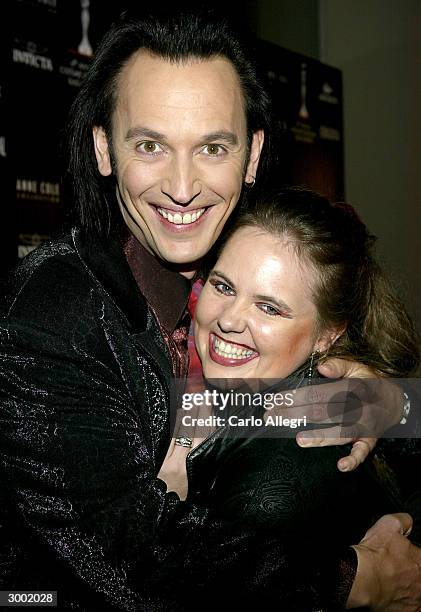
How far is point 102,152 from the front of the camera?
153 cm

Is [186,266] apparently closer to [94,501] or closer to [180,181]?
[180,181]

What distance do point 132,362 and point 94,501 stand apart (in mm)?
260

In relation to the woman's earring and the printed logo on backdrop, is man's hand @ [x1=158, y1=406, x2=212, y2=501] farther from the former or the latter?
the printed logo on backdrop

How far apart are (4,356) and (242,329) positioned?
21.8 inches

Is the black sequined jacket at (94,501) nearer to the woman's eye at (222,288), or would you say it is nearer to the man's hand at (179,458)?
the man's hand at (179,458)

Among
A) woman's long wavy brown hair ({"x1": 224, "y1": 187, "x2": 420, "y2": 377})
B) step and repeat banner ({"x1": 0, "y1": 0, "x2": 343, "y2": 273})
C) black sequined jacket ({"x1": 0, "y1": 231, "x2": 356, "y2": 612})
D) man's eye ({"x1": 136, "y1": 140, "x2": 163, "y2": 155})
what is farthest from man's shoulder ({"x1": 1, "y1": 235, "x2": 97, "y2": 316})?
step and repeat banner ({"x1": 0, "y1": 0, "x2": 343, "y2": 273})

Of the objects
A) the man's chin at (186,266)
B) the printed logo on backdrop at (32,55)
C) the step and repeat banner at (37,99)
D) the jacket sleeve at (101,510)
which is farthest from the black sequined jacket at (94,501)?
the printed logo on backdrop at (32,55)

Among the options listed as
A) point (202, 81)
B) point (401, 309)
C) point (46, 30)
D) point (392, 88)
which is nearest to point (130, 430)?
point (202, 81)

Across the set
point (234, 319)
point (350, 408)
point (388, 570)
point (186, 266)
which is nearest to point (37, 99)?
point (186, 266)

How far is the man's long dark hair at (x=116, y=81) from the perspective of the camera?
4.67ft

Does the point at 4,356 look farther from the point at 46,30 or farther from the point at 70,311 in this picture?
the point at 46,30

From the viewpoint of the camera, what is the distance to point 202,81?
140 centimetres

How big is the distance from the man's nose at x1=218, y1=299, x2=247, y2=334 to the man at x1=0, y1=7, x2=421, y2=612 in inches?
4.1

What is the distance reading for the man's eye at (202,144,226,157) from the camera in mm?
1435
